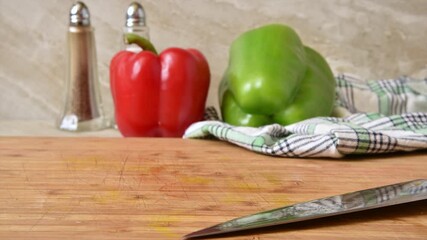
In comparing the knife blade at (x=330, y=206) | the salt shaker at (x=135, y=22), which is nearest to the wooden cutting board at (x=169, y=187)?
the knife blade at (x=330, y=206)

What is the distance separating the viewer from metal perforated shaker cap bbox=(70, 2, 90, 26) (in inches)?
37.9

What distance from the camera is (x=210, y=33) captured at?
109 centimetres

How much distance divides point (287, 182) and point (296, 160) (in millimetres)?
95

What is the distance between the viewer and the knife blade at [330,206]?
0.49 meters

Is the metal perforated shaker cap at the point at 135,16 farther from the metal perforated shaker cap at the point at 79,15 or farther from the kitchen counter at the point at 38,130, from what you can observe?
the kitchen counter at the point at 38,130

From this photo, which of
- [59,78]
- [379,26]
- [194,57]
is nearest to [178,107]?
[194,57]

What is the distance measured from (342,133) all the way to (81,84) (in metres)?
0.45

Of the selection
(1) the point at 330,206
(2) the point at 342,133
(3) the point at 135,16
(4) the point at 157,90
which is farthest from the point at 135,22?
(1) the point at 330,206

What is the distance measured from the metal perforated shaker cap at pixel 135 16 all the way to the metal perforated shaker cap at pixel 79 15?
0.06m

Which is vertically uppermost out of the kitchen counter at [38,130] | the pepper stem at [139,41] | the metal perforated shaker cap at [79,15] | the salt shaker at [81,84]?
the metal perforated shaker cap at [79,15]

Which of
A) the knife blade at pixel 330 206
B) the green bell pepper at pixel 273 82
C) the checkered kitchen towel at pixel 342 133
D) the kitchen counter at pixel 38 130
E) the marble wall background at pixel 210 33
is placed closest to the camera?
the knife blade at pixel 330 206

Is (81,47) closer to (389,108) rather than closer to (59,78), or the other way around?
(59,78)

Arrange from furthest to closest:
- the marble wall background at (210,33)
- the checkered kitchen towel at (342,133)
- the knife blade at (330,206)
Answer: the marble wall background at (210,33) → the checkered kitchen towel at (342,133) → the knife blade at (330,206)

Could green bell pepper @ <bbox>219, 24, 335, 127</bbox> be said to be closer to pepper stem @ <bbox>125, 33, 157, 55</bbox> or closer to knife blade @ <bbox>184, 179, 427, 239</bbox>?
pepper stem @ <bbox>125, 33, 157, 55</bbox>
